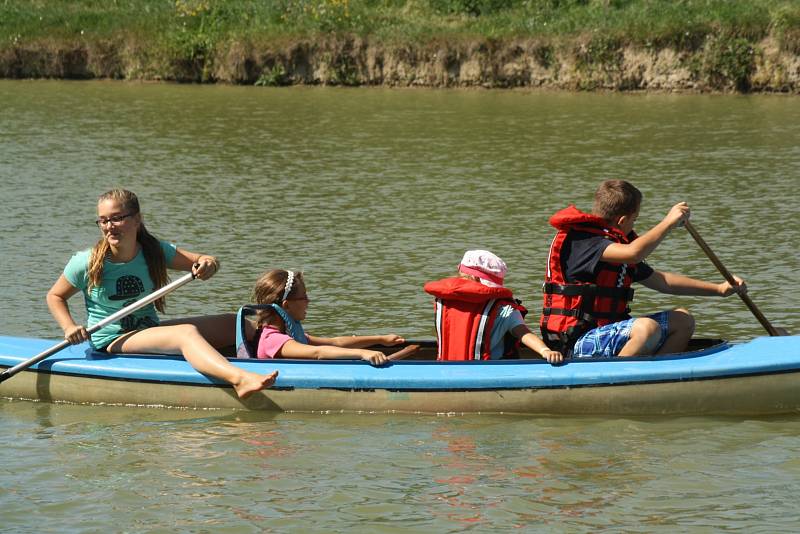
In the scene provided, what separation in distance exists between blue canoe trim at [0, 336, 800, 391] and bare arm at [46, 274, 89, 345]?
1.01ft

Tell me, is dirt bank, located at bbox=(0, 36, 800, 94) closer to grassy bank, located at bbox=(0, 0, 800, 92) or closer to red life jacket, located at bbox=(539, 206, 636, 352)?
grassy bank, located at bbox=(0, 0, 800, 92)

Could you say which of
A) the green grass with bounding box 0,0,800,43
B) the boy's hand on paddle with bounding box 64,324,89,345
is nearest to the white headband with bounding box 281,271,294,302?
the boy's hand on paddle with bounding box 64,324,89,345

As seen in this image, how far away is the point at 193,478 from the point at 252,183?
7.96 metres

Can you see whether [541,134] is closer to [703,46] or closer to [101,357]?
[703,46]

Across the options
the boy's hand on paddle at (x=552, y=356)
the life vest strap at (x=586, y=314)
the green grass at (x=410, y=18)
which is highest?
the green grass at (x=410, y=18)

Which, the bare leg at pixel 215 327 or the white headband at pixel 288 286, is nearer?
the white headband at pixel 288 286

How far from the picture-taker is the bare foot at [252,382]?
6312 mm

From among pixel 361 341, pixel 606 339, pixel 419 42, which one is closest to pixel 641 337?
pixel 606 339

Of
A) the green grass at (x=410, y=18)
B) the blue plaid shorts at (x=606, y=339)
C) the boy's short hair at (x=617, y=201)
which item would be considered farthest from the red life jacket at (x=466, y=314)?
the green grass at (x=410, y=18)

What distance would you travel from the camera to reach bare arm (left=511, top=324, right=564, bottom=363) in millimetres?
6141

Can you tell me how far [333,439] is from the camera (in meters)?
6.17

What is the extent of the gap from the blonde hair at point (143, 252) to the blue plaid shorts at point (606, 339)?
6.76 ft

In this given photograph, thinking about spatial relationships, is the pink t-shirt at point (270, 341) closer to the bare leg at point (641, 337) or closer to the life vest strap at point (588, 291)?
the life vest strap at point (588, 291)

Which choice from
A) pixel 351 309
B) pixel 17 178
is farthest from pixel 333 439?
pixel 17 178
